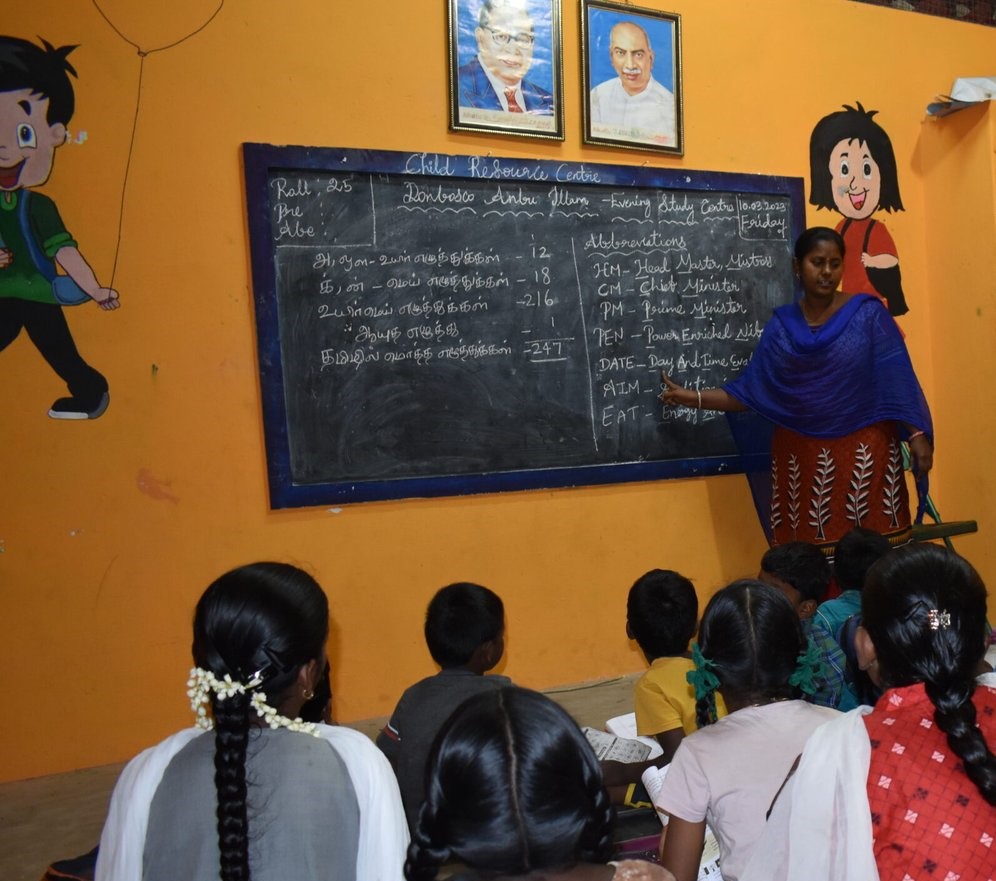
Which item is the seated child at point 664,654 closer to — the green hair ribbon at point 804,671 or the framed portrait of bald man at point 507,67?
the green hair ribbon at point 804,671

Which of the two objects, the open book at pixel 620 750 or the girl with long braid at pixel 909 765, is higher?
the girl with long braid at pixel 909 765

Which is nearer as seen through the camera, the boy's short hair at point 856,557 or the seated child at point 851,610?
the seated child at point 851,610

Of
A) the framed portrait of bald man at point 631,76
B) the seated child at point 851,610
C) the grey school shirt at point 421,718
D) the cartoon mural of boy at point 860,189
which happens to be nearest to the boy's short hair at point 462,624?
the grey school shirt at point 421,718

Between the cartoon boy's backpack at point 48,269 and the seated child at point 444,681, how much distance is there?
1554 mm

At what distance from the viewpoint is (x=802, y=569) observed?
254 cm

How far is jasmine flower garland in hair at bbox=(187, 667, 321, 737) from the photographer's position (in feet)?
3.74

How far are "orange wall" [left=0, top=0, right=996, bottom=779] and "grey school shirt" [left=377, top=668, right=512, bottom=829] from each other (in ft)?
4.61

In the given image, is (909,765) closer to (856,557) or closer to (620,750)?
(620,750)

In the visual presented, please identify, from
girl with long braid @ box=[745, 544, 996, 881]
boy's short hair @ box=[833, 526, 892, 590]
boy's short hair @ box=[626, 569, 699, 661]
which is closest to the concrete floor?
boy's short hair @ box=[626, 569, 699, 661]

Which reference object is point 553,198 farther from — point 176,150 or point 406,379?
point 176,150

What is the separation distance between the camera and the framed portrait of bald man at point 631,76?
3.40 meters

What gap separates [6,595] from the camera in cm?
276

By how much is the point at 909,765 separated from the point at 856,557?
4.30ft

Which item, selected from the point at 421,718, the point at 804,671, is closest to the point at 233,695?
the point at 421,718
